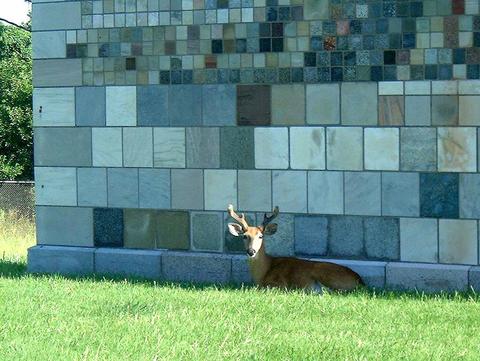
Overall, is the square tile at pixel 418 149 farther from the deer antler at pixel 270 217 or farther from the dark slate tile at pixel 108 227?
the dark slate tile at pixel 108 227

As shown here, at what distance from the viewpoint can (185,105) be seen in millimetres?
12422

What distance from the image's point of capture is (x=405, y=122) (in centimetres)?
1130

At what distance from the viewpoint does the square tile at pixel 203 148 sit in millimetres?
12273

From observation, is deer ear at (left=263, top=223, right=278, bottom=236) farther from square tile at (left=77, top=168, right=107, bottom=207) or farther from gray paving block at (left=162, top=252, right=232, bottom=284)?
square tile at (left=77, top=168, right=107, bottom=207)

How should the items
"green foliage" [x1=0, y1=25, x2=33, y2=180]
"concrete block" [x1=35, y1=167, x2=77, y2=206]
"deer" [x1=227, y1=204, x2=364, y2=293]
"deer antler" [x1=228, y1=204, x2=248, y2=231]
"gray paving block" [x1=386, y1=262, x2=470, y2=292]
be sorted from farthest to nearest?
1. "green foliage" [x1=0, y1=25, x2=33, y2=180]
2. "concrete block" [x1=35, y1=167, x2=77, y2=206]
3. "deer antler" [x1=228, y1=204, x2=248, y2=231]
4. "gray paving block" [x1=386, y1=262, x2=470, y2=292]
5. "deer" [x1=227, y1=204, x2=364, y2=293]

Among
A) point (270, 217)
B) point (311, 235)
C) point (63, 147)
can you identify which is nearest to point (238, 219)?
point (270, 217)

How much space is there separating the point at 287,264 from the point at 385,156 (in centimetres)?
150

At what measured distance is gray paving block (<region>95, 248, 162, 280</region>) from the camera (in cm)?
1248

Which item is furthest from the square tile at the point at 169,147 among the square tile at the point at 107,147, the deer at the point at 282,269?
the deer at the point at 282,269

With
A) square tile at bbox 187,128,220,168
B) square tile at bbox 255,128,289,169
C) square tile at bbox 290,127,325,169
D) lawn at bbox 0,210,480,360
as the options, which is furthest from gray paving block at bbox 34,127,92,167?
square tile at bbox 290,127,325,169

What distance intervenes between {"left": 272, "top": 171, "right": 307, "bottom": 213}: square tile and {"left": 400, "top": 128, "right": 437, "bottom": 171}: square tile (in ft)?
3.67

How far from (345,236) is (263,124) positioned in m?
1.50

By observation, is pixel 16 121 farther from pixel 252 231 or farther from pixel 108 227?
pixel 252 231

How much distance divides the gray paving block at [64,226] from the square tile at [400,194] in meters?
3.60
